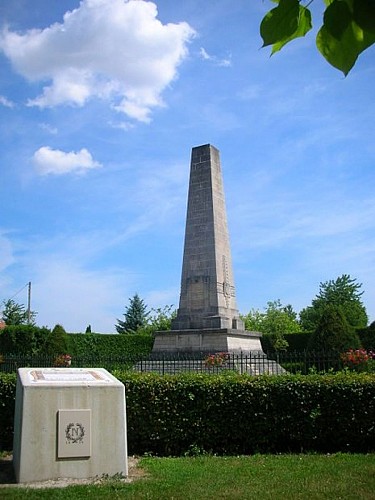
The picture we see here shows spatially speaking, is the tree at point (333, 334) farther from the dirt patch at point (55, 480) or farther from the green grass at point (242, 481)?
the dirt patch at point (55, 480)

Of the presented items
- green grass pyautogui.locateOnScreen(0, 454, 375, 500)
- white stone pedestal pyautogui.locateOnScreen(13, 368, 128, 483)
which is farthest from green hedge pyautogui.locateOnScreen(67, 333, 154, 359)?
white stone pedestal pyautogui.locateOnScreen(13, 368, 128, 483)

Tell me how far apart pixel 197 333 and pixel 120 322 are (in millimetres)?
32818

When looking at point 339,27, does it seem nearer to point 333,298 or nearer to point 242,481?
point 242,481

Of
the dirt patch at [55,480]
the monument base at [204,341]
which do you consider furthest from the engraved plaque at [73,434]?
the monument base at [204,341]

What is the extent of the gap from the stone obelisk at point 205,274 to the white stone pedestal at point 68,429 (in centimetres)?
1300

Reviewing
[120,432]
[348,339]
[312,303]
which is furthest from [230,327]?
[312,303]

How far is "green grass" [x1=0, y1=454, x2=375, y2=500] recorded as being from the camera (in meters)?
6.09

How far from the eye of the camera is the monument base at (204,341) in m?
19.7

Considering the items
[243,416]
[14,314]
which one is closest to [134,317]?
[14,314]

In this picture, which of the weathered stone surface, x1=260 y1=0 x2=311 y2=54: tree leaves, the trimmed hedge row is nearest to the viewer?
x1=260 y1=0 x2=311 y2=54: tree leaves

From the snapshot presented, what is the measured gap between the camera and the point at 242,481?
269 inches

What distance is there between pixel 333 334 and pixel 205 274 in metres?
5.05

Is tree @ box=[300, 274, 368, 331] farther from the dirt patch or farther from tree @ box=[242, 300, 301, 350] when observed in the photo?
the dirt patch

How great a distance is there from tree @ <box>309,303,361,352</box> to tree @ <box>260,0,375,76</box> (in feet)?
61.4
